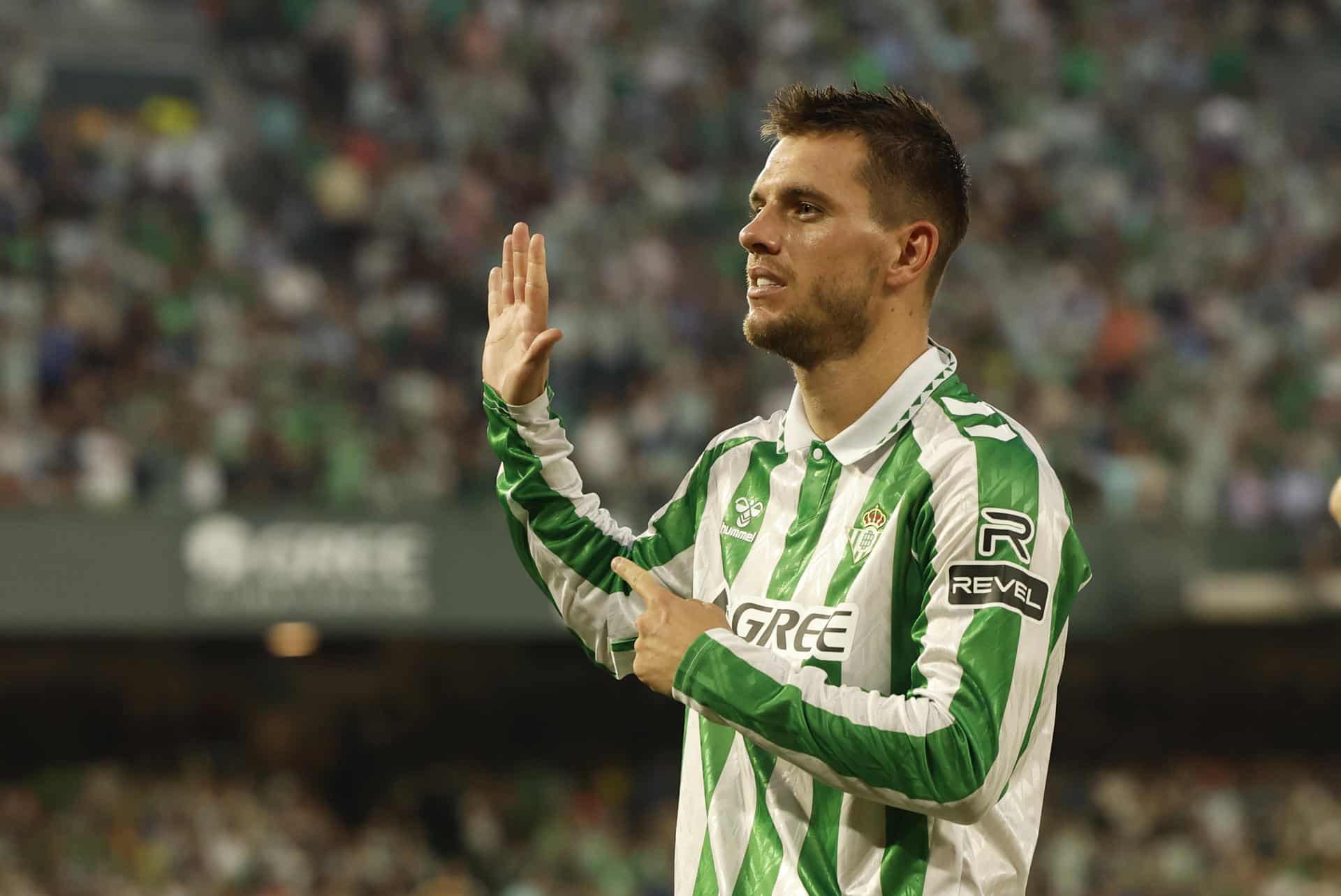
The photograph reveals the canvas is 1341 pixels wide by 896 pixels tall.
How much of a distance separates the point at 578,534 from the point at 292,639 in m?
11.6

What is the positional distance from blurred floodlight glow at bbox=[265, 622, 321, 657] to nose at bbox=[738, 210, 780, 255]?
1034 cm

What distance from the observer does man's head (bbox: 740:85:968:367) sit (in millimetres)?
3289

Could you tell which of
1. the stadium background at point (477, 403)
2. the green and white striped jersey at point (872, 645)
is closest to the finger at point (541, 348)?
the green and white striped jersey at point (872, 645)

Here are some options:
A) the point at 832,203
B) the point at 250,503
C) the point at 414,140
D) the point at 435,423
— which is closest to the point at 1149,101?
the point at 414,140

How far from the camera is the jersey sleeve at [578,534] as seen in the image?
11.9ft

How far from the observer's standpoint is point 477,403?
13.9 meters

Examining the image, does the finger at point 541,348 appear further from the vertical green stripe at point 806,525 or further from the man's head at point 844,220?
the vertical green stripe at point 806,525

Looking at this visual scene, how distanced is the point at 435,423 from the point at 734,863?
1068 cm

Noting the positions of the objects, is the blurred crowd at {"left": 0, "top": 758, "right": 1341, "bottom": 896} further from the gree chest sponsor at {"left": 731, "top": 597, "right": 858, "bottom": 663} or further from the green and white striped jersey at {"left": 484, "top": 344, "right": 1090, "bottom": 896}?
the gree chest sponsor at {"left": 731, "top": 597, "right": 858, "bottom": 663}

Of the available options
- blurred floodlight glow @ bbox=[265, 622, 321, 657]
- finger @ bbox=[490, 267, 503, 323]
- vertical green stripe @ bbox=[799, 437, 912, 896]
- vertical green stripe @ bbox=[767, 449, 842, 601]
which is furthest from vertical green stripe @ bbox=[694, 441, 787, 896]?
blurred floodlight glow @ bbox=[265, 622, 321, 657]

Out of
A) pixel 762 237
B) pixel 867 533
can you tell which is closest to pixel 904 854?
pixel 867 533

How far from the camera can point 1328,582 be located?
1484cm

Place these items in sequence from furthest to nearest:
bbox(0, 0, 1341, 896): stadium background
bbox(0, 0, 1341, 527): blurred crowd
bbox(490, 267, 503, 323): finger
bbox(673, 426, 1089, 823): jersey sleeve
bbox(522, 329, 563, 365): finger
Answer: bbox(0, 0, 1341, 527): blurred crowd
bbox(0, 0, 1341, 896): stadium background
bbox(490, 267, 503, 323): finger
bbox(522, 329, 563, 365): finger
bbox(673, 426, 1089, 823): jersey sleeve

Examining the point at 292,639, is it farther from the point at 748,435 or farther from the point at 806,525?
the point at 806,525
